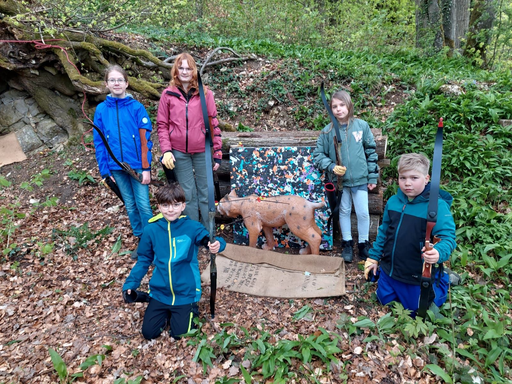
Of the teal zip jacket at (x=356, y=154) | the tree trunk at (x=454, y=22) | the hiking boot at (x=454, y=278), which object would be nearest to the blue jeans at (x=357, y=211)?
the teal zip jacket at (x=356, y=154)

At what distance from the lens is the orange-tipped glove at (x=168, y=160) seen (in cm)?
385

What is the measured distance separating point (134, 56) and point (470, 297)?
733cm

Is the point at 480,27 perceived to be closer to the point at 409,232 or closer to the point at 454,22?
the point at 454,22

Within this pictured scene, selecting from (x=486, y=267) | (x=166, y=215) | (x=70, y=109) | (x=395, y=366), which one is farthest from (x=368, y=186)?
(x=70, y=109)

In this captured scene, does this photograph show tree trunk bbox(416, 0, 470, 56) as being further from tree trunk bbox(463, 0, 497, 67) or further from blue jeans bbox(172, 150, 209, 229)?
blue jeans bbox(172, 150, 209, 229)

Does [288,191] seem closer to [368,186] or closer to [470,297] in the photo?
[368,186]

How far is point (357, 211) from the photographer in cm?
398

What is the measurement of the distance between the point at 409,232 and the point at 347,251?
125cm

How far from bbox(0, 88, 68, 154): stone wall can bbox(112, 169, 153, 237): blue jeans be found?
13.2 feet

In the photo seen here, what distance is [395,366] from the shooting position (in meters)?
2.65

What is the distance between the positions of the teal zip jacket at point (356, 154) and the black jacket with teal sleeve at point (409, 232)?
2.82ft

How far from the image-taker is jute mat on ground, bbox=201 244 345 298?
360 cm

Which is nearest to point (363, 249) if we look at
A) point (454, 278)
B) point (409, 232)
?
point (454, 278)

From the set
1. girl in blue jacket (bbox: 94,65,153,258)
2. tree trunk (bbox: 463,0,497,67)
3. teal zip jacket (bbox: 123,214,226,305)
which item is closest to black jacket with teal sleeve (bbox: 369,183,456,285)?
teal zip jacket (bbox: 123,214,226,305)
